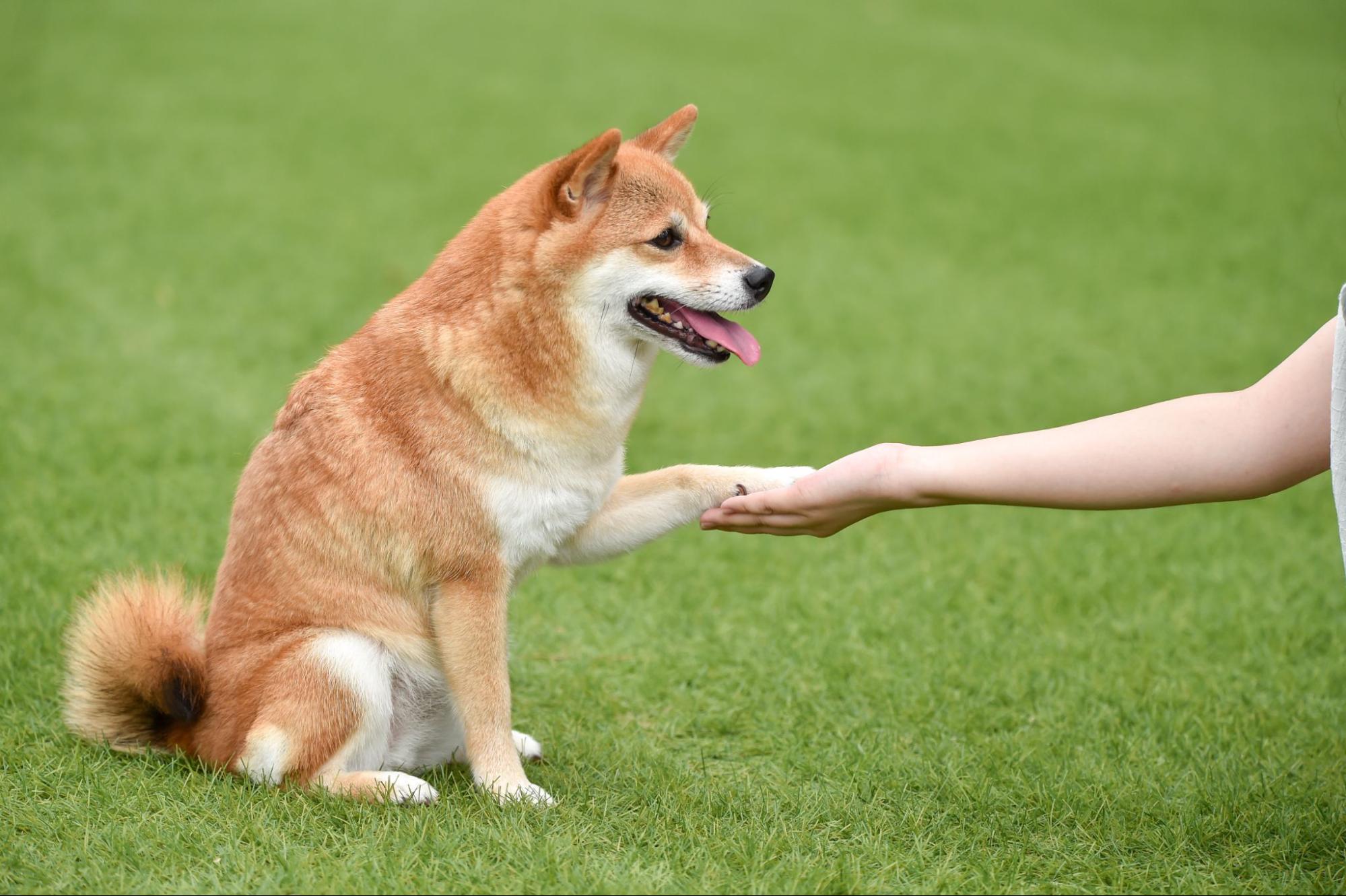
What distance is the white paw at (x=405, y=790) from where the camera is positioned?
3027 millimetres

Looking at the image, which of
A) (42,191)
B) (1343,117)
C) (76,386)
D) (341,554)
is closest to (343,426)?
(341,554)

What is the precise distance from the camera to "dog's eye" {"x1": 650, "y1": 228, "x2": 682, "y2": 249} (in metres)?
3.17

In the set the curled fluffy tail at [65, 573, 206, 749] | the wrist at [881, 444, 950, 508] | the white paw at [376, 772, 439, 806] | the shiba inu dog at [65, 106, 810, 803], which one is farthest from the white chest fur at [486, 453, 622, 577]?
the curled fluffy tail at [65, 573, 206, 749]

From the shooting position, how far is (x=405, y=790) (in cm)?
305

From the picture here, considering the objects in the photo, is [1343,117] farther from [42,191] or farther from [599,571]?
[42,191]

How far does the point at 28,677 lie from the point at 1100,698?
10.3 ft

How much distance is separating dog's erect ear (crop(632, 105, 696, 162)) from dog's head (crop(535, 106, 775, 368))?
0.76 feet

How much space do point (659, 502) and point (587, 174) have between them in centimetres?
83

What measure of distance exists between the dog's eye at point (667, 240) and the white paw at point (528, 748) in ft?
4.32

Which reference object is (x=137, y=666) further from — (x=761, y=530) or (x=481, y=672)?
(x=761, y=530)

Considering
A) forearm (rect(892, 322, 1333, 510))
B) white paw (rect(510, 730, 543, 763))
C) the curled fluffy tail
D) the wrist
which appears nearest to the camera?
forearm (rect(892, 322, 1333, 510))

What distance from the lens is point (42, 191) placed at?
942cm

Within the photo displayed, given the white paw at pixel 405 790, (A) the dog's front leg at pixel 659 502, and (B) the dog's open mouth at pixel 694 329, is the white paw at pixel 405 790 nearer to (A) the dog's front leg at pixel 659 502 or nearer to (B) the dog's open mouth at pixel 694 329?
(A) the dog's front leg at pixel 659 502

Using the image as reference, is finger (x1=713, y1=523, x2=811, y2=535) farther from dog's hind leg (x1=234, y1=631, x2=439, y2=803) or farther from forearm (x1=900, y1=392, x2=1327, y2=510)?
dog's hind leg (x1=234, y1=631, x2=439, y2=803)
